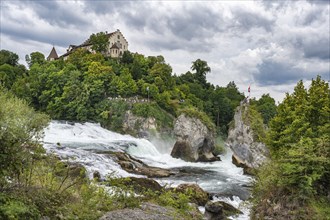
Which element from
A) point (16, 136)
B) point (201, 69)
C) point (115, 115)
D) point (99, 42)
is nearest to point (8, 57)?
point (99, 42)

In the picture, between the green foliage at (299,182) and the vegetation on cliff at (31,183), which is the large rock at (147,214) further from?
the green foliage at (299,182)

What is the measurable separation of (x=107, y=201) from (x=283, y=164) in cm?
782

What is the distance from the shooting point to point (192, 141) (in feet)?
126

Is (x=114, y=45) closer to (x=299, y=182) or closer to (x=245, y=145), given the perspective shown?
(x=245, y=145)

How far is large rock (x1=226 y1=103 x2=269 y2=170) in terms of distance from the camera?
104ft

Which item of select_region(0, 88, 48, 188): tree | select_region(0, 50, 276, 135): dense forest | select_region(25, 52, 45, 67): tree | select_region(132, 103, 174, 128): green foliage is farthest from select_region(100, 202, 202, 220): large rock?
select_region(25, 52, 45, 67): tree

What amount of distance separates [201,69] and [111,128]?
41132 mm

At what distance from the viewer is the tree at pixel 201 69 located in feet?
265

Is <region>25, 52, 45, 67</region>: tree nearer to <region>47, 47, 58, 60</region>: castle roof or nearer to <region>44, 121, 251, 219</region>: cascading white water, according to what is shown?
<region>47, 47, 58, 60</region>: castle roof

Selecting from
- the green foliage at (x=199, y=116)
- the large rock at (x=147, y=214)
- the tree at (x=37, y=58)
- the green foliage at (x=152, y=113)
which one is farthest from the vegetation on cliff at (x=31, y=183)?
the tree at (x=37, y=58)

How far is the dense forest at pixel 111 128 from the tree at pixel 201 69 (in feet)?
100

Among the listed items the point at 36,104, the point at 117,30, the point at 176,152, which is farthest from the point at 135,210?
the point at 117,30

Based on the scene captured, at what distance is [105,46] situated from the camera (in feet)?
216

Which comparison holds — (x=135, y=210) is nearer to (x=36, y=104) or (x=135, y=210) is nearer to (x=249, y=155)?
(x=249, y=155)
